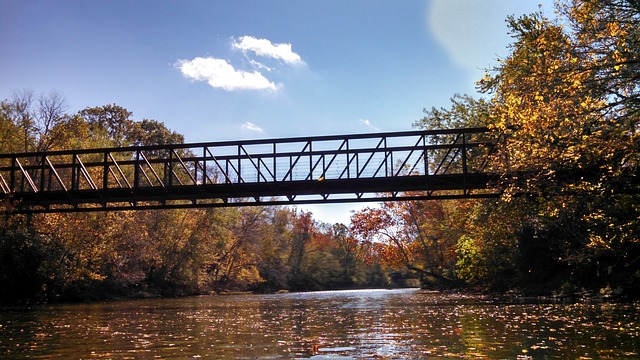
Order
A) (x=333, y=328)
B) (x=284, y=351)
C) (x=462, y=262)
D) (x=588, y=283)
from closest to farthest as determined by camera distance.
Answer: (x=284, y=351) < (x=333, y=328) < (x=588, y=283) < (x=462, y=262)

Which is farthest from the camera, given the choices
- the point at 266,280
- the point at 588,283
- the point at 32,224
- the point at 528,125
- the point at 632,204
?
the point at 266,280

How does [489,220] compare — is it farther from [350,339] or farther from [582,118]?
[350,339]

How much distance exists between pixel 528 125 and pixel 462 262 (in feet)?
86.8

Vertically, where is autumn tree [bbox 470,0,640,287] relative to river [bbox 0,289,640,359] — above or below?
above

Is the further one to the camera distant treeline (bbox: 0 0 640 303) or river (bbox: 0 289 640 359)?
distant treeline (bbox: 0 0 640 303)

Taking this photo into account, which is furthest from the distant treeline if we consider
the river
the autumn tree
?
the river

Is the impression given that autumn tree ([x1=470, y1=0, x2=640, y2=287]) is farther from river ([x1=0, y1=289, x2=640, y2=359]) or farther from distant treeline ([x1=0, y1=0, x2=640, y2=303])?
river ([x1=0, y1=289, x2=640, y2=359])

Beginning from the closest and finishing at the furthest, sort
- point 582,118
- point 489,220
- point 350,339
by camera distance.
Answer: point 350,339 < point 582,118 < point 489,220

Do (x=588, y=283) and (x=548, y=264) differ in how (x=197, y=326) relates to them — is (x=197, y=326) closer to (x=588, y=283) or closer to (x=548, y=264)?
(x=588, y=283)

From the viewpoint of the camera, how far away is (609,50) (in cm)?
1875

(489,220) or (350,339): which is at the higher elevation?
(489,220)

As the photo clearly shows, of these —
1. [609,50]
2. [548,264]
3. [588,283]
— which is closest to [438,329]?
[609,50]

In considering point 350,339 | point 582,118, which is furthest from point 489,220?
point 350,339

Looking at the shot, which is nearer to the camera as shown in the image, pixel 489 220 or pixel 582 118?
pixel 582 118
